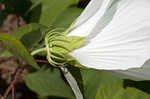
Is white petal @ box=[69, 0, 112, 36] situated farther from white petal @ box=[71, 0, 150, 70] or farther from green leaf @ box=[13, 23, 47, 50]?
green leaf @ box=[13, 23, 47, 50]

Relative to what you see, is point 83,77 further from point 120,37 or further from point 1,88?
point 1,88

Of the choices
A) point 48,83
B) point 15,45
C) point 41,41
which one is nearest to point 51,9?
point 41,41

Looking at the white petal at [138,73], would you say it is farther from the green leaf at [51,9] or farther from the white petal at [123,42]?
the green leaf at [51,9]

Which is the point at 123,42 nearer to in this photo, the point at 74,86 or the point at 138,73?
the point at 138,73

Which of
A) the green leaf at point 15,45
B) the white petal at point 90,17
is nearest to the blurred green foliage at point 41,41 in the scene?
the green leaf at point 15,45

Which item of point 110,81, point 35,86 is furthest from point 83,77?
point 35,86

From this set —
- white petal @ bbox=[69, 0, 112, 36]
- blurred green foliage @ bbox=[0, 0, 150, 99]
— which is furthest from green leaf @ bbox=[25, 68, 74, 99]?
white petal @ bbox=[69, 0, 112, 36]
